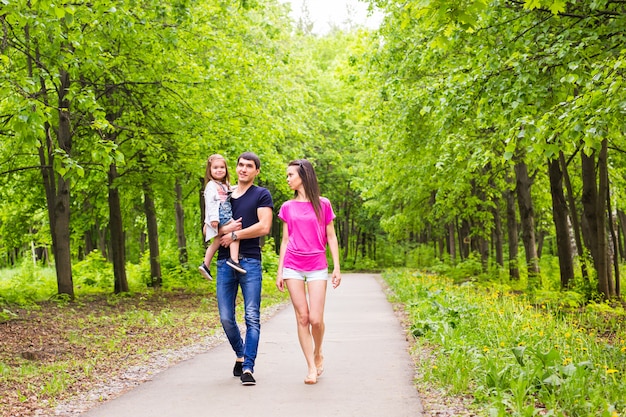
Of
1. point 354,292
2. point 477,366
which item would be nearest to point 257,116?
point 354,292

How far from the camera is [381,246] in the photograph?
48312 millimetres

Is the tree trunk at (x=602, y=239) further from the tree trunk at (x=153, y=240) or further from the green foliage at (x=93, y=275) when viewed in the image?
the green foliage at (x=93, y=275)

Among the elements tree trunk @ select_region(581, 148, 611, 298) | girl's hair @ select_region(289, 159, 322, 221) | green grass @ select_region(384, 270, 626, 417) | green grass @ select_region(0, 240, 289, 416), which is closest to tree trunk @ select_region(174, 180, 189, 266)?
green grass @ select_region(0, 240, 289, 416)

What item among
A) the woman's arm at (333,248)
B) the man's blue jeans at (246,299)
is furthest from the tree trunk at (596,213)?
the man's blue jeans at (246,299)

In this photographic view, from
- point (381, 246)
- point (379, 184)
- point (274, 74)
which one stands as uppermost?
point (274, 74)

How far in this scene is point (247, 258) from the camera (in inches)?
252

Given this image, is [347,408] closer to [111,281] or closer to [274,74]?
[111,281]

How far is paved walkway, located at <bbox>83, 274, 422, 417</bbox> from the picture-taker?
5.31m

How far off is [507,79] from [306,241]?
5.33 metres

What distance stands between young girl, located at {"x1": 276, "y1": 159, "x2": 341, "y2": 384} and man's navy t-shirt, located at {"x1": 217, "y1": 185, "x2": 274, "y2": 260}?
0.27 m

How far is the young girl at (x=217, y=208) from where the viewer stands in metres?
6.33

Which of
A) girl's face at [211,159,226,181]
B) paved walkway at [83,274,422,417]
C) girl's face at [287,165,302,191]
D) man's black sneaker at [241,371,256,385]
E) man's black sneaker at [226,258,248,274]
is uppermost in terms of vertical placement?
girl's face at [211,159,226,181]

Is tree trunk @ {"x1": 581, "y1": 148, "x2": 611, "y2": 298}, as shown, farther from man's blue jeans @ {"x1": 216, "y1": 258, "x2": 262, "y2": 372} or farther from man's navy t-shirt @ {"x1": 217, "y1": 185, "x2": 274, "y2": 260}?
man's blue jeans @ {"x1": 216, "y1": 258, "x2": 262, "y2": 372}

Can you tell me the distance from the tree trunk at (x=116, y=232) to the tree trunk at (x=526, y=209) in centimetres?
1117
